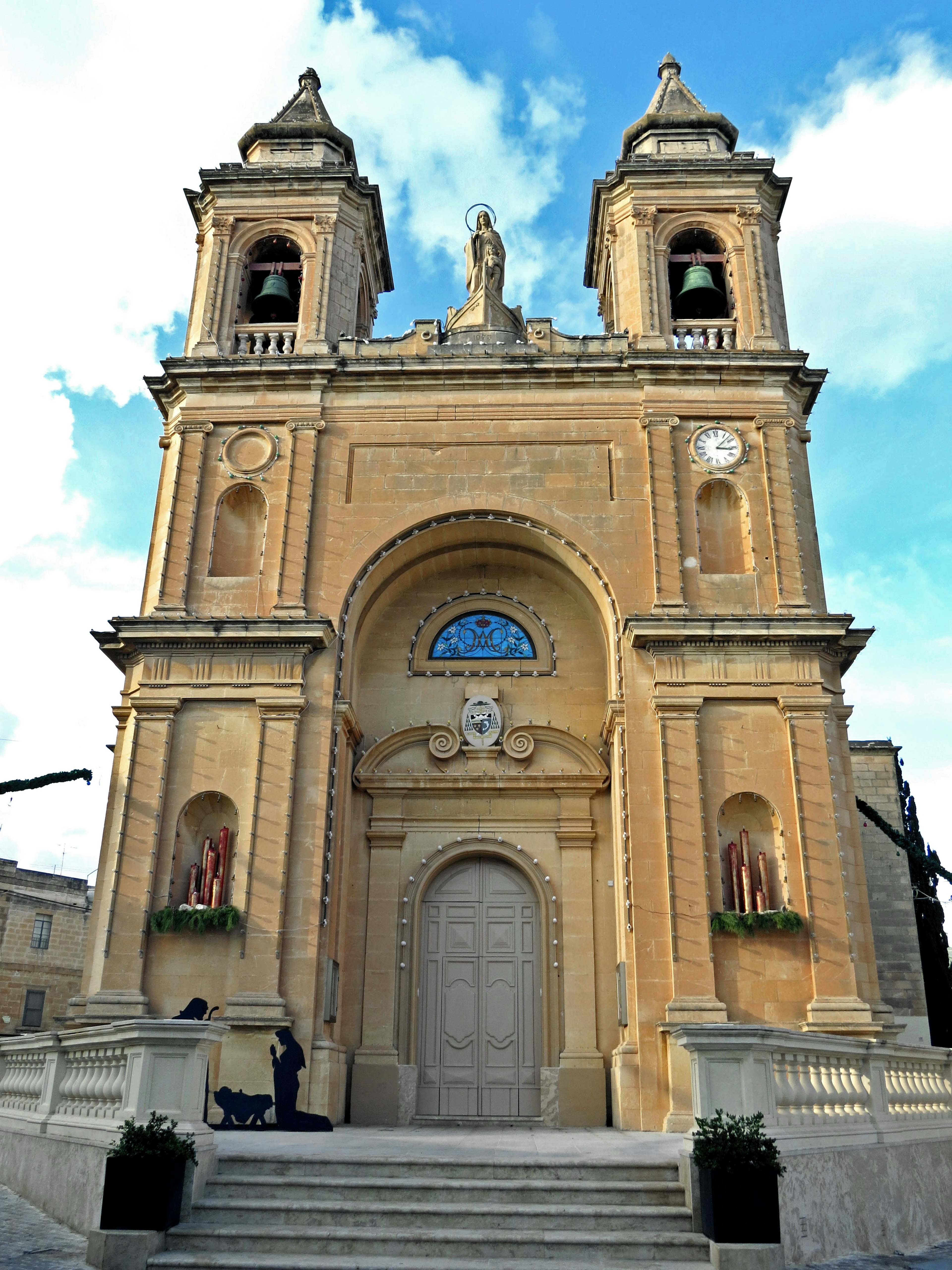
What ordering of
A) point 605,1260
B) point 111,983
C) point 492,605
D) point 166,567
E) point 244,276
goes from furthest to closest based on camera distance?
point 244,276
point 492,605
point 166,567
point 111,983
point 605,1260

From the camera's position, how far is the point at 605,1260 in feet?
27.3

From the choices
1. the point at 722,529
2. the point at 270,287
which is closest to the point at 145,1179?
the point at 722,529

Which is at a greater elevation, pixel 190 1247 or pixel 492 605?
pixel 492 605

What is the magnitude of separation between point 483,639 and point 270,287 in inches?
285

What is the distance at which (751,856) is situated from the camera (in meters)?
15.0

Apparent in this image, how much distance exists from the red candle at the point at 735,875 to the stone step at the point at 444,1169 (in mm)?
5500

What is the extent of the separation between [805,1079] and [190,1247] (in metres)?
5.35

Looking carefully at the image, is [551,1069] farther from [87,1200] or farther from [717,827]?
[87,1200]

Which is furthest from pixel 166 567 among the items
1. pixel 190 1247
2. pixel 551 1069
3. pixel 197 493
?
pixel 190 1247

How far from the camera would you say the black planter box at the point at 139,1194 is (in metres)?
8.36

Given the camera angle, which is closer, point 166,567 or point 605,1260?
point 605,1260

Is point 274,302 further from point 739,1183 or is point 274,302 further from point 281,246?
point 739,1183

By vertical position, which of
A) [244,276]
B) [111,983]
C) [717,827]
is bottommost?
[111,983]

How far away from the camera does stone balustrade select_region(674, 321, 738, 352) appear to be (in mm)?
18438
